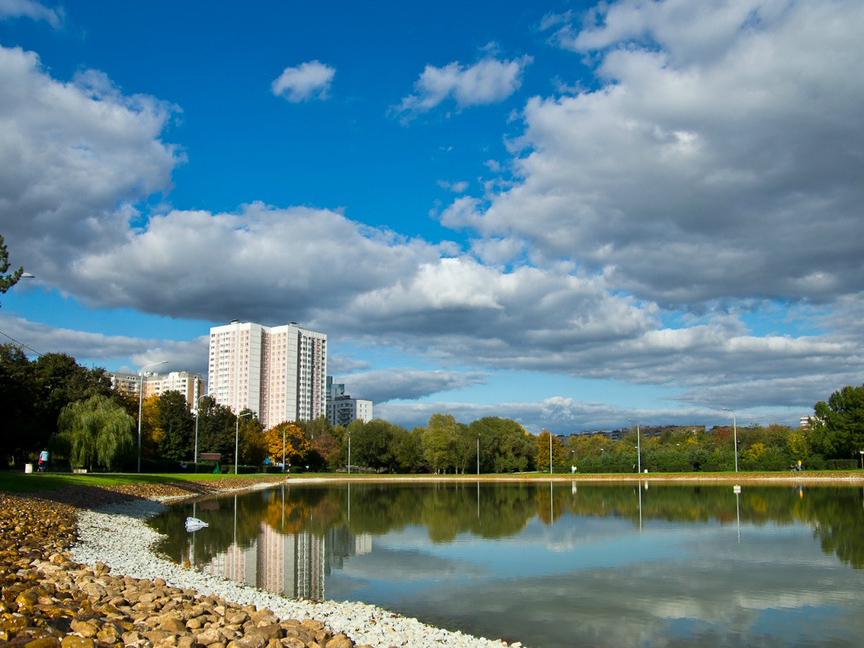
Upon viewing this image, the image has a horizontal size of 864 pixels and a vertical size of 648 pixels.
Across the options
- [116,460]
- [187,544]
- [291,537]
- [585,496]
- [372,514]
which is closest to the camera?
[187,544]

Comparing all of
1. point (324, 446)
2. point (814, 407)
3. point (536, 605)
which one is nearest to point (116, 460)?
point (536, 605)

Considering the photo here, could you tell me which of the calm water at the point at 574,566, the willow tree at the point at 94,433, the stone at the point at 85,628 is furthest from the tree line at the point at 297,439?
the stone at the point at 85,628

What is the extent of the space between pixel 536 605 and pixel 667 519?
21.7m

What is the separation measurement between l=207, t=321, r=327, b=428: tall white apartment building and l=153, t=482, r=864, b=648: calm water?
133 metres

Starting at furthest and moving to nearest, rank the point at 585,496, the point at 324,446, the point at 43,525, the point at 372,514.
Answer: the point at 324,446
the point at 585,496
the point at 372,514
the point at 43,525

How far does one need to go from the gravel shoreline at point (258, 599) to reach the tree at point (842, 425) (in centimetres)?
8655

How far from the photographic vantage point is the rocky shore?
1018 centimetres

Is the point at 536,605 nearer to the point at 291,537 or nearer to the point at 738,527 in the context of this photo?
the point at 291,537

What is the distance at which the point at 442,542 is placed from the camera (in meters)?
26.6

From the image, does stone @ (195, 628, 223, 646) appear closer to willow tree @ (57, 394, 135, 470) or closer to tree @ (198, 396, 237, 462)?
willow tree @ (57, 394, 135, 470)

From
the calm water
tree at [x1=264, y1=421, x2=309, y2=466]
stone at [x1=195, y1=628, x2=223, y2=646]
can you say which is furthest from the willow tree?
stone at [x1=195, y1=628, x2=223, y2=646]

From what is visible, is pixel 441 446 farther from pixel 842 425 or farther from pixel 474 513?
pixel 474 513

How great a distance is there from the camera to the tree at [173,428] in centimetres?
8012

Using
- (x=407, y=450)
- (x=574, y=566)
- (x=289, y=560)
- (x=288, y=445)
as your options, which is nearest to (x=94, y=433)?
(x=289, y=560)
